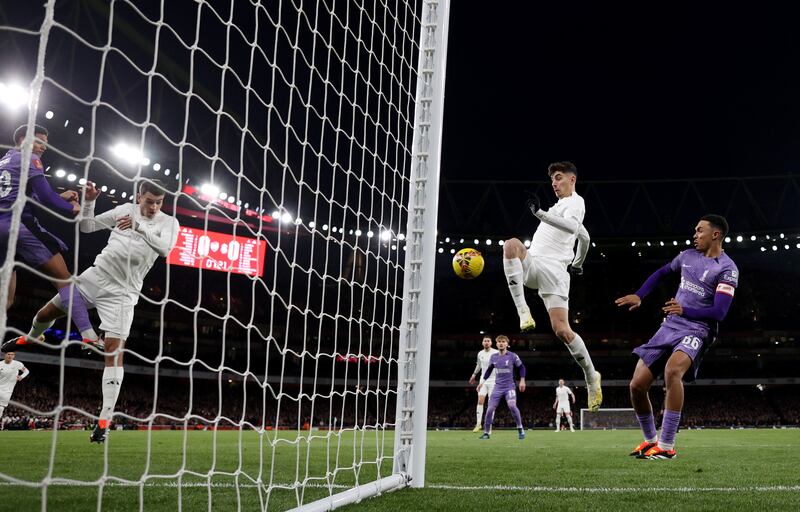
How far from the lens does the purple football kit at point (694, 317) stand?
5805mm

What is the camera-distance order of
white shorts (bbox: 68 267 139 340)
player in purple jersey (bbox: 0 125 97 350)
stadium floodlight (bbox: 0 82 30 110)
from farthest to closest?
stadium floodlight (bbox: 0 82 30 110) → white shorts (bbox: 68 267 139 340) → player in purple jersey (bbox: 0 125 97 350)

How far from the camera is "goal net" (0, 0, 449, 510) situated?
117 inches

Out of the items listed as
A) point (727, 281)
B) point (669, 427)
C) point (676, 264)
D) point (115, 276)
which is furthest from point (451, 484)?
point (676, 264)

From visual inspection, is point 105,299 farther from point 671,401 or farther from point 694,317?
point 694,317

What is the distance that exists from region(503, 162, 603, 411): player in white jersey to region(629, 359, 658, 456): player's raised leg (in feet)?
1.19

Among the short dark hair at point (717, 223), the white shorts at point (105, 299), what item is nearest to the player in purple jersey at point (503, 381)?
the short dark hair at point (717, 223)

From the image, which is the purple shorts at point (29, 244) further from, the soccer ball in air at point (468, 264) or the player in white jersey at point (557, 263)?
the player in white jersey at point (557, 263)

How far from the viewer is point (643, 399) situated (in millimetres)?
6094

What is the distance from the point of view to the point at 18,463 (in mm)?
5551

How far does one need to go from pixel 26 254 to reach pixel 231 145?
2758 cm

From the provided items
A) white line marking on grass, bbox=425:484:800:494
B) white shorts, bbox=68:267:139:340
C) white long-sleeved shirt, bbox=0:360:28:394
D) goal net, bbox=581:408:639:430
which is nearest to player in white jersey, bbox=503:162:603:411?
white line marking on grass, bbox=425:484:800:494

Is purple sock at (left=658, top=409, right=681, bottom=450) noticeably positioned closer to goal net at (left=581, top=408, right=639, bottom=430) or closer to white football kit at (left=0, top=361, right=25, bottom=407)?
white football kit at (left=0, top=361, right=25, bottom=407)

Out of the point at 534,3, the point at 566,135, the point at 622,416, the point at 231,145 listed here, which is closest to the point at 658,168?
the point at 566,135

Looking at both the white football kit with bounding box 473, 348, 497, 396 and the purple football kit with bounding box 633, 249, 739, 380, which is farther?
the white football kit with bounding box 473, 348, 497, 396
